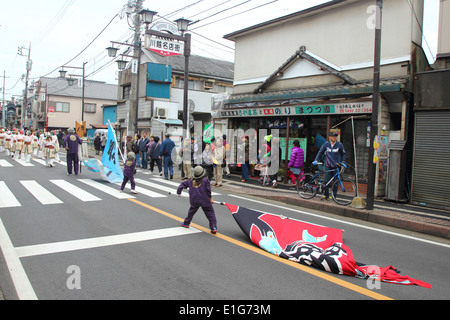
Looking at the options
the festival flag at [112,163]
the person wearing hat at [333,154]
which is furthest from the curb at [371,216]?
the festival flag at [112,163]

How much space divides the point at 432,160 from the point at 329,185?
3.03 metres

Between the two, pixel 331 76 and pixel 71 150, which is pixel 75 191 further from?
pixel 331 76

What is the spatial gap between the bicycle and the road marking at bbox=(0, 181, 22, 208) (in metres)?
7.73

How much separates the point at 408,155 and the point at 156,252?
9301 millimetres

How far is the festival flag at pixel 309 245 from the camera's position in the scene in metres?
4.85

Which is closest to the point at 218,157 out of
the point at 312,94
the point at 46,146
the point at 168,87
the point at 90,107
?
the point at 312,94

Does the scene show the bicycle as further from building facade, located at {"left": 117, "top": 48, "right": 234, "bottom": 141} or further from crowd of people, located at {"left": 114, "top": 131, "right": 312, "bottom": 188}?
building facade, located at {"left": 117, "top": 48, "right": 234, "bottom": 141}

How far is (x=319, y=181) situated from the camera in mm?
10852

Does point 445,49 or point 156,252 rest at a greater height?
point 445,49

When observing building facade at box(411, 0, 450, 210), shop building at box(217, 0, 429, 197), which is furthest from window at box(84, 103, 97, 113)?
building facade at box(411, 0, 450, 210)

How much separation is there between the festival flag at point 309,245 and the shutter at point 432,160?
6.12m

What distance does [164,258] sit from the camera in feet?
17.2
